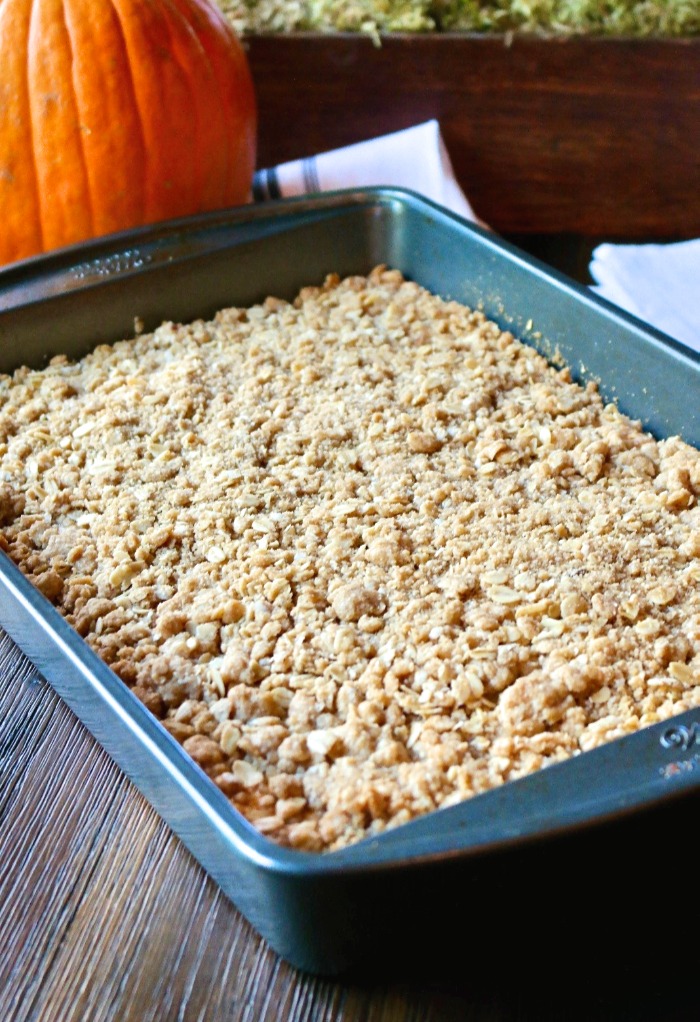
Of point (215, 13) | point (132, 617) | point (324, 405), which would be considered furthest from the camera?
point (215, 13)

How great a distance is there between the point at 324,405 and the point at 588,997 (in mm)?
A: 598

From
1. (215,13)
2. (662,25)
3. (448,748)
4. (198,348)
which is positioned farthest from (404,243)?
(448,748)

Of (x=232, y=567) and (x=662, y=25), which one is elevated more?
(x=662, y=25)

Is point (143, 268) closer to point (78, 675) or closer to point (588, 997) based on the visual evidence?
point (78, 675)

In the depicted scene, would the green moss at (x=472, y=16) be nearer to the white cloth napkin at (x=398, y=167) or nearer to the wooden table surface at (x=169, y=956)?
the white cloth napkin at (x=398, y=167)

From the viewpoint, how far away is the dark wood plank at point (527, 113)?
147 cm

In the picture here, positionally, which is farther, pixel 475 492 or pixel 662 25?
pixel 662 25

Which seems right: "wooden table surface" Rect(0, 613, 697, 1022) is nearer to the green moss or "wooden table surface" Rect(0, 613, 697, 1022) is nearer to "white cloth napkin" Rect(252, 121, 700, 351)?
"white cloth napkin" Rect(252, 121, 700, 351)

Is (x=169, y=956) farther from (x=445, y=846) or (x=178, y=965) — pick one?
(x=445, y=846)

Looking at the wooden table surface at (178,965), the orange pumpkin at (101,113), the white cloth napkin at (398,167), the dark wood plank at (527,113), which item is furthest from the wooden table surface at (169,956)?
the dark wood plank at (527,113)

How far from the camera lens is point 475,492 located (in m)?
0.96

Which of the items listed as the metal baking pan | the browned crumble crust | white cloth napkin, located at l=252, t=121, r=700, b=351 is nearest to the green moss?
white cloth napkin, located at l=252, t=121, r=700, b=351

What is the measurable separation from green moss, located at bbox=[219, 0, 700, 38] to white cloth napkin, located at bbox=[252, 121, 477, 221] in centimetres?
15

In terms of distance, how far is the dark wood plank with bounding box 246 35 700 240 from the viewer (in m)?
1.47
